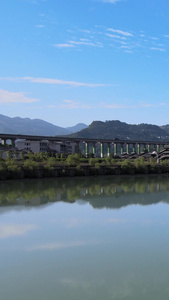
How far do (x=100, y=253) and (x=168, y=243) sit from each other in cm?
254

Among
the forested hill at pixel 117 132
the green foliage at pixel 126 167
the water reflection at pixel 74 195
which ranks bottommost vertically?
the water reflection at pixel 74 195

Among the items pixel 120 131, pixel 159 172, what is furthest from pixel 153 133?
pixel 159 172

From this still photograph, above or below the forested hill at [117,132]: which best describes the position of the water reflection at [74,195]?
below

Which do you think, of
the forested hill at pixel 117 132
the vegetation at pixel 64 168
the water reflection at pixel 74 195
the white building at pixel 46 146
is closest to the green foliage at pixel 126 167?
the vegetation at pixel 64 168

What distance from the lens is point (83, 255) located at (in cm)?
984

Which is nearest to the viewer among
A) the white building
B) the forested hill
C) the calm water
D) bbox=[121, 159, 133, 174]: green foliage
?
the calm water

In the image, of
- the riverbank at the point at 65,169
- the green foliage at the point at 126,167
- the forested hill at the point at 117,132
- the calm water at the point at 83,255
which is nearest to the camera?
the calm water at the point at 83,255

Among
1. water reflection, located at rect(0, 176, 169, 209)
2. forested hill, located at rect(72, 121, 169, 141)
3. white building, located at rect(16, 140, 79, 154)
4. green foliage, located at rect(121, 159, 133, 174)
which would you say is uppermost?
forested hill, located at rect(72, 121, 169, 141)

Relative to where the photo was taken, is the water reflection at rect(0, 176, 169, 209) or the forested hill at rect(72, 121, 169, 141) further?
the forested hill at rect(72, 121, 169, 141)

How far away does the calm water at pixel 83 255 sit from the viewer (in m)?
7.43

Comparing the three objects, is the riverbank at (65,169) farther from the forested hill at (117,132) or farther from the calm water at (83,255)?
the forested hill at (117,132)

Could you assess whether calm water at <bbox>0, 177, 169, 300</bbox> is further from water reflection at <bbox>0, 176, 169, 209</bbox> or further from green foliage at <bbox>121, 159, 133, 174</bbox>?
green foliage at <bbox>121, 159, 133, 174</bbox>

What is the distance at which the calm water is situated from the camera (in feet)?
24.4

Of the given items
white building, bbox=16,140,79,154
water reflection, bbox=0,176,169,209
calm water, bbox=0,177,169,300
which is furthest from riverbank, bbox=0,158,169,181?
white building, bbox=16,140,79,154
